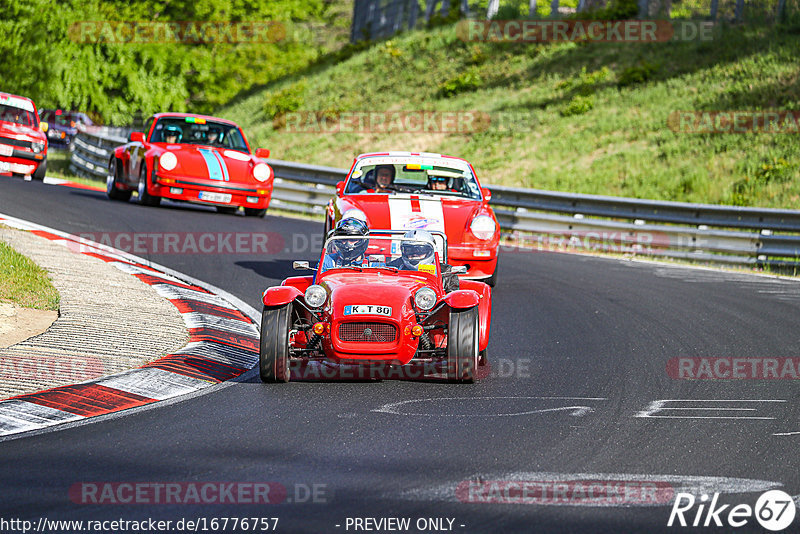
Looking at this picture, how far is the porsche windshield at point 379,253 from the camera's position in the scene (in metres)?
8.41

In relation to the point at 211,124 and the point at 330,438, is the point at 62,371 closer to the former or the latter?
the point at 330,438

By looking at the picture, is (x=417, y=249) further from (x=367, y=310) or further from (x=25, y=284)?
(x=25, y=284)

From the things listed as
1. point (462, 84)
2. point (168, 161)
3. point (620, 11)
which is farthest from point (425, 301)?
point (462, 84)

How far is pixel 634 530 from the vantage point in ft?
14.8

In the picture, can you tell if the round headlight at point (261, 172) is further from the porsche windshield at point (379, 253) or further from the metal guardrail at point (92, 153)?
the porsche windshield at point (379, 253)

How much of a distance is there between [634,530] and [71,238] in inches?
412

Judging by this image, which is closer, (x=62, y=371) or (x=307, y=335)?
(x=62, y=371)

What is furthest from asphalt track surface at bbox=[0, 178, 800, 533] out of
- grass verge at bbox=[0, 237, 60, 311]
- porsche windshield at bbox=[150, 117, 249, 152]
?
porsche windshield at bbox=[150, 117, 249, 152]

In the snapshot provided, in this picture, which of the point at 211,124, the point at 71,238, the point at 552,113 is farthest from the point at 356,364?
the point at 552,113

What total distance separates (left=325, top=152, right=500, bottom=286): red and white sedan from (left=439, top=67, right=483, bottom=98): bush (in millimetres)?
24262

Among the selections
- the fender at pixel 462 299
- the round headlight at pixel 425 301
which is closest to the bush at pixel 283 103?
the fender at pixel 462 299

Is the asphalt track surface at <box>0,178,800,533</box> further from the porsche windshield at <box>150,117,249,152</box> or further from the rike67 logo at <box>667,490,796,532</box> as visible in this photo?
the porsche windshield at <box>150,117,249,152</box>

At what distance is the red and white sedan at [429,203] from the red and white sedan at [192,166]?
4.66 meters

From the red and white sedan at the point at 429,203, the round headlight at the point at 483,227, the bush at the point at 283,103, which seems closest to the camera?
the red and white sedan at the point at 429,203
